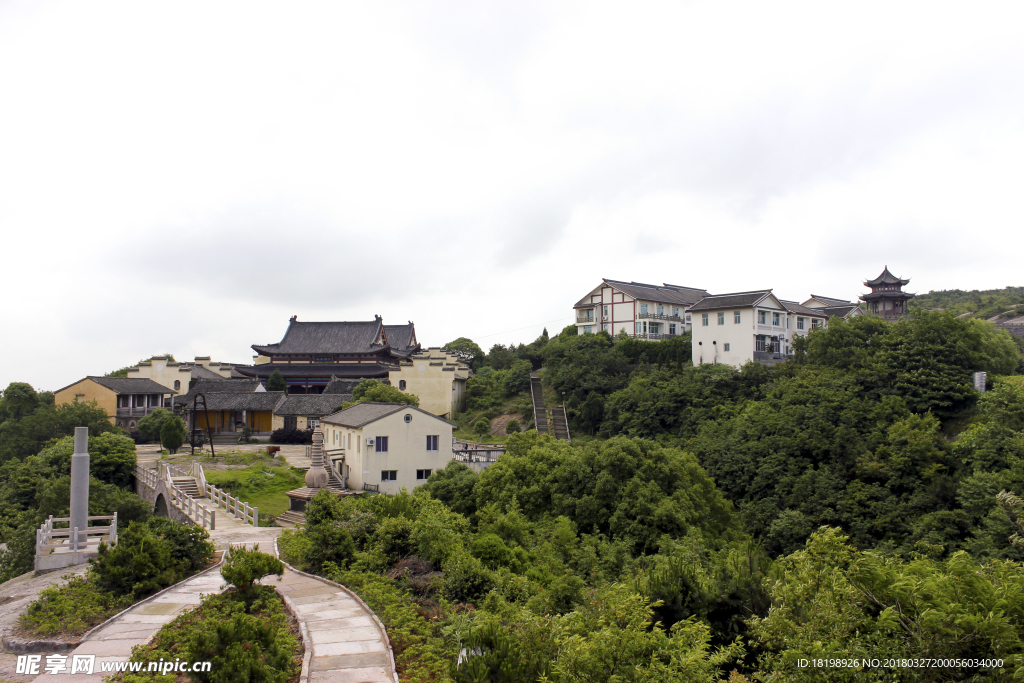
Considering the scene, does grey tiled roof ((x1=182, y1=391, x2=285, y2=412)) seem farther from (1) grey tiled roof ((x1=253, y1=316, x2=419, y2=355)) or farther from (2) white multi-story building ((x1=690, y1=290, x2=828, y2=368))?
(2) white multi-story building ((x1=690, y1=290, x2=828, y2=368))

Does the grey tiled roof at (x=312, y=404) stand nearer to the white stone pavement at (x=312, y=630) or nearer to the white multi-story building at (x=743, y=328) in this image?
the white multi-story building at (x=743, y=328)

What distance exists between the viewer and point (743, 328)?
3609 centimetres

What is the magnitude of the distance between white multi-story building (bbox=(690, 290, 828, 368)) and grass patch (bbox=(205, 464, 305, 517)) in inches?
968

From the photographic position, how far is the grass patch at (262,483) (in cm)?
2473

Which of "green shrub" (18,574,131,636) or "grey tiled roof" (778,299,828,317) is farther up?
"grey tiled roof" (778,299,828,317)

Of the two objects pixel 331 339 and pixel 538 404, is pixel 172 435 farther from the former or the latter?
pixel 538 404

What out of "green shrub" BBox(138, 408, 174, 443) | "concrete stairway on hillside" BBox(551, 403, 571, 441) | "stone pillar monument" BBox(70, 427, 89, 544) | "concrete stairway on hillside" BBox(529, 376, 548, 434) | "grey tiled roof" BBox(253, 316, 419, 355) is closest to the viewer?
"stone pillar monument" BBox(70, 427, 89, 544)

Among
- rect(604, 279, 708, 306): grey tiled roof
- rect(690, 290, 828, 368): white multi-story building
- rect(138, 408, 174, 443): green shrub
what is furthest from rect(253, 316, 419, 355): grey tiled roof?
rect(690, 290, 828, 368): white multi-story building

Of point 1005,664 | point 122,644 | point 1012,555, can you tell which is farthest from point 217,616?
point 1012,555

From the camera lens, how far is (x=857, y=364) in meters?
27.9

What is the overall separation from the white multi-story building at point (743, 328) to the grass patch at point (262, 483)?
968 inches

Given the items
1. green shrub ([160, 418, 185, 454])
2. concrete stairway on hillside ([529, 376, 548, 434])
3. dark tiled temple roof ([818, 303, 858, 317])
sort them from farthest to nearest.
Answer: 1. dark tiled temple roof ([818, 303, 858, 317])
2. concrete stairway on hillside ([529, 376, 548, 434])
3. green shrub ([160, 418, 185, 454])

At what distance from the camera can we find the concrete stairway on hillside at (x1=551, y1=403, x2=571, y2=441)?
36.2 m

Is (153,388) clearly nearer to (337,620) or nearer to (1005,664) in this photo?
(337,620)
